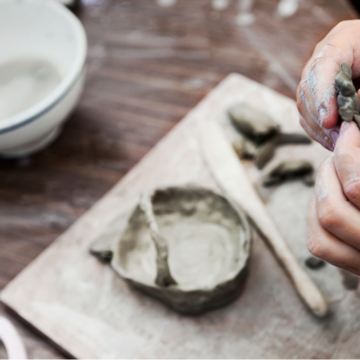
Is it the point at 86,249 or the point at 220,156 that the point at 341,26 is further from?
the point at 86,249

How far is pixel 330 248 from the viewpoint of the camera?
12.7 inches

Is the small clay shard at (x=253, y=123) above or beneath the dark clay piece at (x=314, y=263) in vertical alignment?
above

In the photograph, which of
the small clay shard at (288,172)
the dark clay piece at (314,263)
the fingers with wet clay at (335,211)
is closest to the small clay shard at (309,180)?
the small clay shard at (288,172)

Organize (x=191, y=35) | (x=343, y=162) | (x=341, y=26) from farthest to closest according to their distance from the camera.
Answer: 1. (x=191, y=35)
2. (x=341, y=26)
3. (x=343, y=162)

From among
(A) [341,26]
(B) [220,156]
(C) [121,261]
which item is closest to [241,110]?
(B) [220,156]

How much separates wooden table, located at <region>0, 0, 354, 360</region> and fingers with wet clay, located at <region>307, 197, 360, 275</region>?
1.16 feet

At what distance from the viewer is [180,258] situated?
48 centimetres

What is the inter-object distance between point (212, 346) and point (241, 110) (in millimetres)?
380

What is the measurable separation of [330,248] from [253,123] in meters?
0.31

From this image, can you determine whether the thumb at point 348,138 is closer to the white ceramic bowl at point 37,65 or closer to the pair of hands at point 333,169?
the pair of hands at point 333,169

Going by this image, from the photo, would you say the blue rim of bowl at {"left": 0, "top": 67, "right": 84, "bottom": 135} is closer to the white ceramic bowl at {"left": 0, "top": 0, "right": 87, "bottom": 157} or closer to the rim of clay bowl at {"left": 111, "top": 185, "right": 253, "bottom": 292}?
the white ceramic bowl at {"left": 0, "top": 0, "right": 87, "bottom": 157}

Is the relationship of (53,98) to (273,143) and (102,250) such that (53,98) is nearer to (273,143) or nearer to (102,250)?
(102,250)

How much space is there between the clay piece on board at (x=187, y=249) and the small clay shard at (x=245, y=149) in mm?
135

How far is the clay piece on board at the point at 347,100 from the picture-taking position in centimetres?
31
